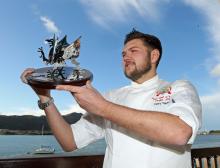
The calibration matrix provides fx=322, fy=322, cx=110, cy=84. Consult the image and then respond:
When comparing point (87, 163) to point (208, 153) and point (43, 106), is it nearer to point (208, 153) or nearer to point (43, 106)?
point (43, 106)

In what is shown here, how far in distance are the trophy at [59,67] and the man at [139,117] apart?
11cm

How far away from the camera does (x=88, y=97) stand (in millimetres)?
1313

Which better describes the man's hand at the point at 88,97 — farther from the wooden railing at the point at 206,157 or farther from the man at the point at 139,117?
the wooden railing at the point at 206,157

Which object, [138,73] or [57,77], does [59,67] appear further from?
[138,73]

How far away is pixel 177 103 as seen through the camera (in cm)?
154

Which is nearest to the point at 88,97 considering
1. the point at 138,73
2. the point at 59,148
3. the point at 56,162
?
the point at 138,73

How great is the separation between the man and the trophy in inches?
4.5

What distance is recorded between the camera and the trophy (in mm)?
1483

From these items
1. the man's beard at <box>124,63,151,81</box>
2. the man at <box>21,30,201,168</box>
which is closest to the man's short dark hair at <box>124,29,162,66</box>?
the man at <box>21,30,201,168</box>

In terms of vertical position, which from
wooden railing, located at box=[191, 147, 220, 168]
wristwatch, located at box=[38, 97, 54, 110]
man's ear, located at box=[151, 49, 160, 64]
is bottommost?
wooden railing, located at box=[191, 147, 220, 168]

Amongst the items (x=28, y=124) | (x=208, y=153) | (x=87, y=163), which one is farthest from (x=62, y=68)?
(x=28, y=124)

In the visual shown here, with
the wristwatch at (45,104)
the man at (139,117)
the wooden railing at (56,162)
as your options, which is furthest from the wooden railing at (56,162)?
the wristwatch at (45,104)

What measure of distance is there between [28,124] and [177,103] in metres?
110

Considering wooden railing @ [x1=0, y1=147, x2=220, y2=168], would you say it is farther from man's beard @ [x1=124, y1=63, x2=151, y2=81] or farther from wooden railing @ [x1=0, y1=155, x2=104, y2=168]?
man's beard @ [x1=124, y1=63, x2=151, y2=81]
